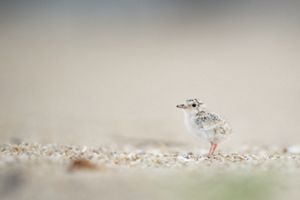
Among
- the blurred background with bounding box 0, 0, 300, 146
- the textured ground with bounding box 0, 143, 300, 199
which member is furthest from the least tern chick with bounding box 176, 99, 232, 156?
the blurred background with bounding box 0, 0, 300, 146

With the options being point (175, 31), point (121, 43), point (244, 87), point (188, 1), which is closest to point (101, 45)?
point (121, 43)

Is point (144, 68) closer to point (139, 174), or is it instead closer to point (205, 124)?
point (205, 124)

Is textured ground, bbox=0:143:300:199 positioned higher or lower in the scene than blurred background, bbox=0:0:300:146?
lower

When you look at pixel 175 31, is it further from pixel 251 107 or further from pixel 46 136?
pixel 46 136

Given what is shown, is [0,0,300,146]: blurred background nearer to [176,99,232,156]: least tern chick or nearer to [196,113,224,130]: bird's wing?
[176,99,232,156]: least tern chick

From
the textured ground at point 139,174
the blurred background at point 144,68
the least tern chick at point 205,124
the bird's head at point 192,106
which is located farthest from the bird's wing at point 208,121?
the blurred background at point 144,68

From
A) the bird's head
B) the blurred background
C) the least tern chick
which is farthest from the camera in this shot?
the blurred background
